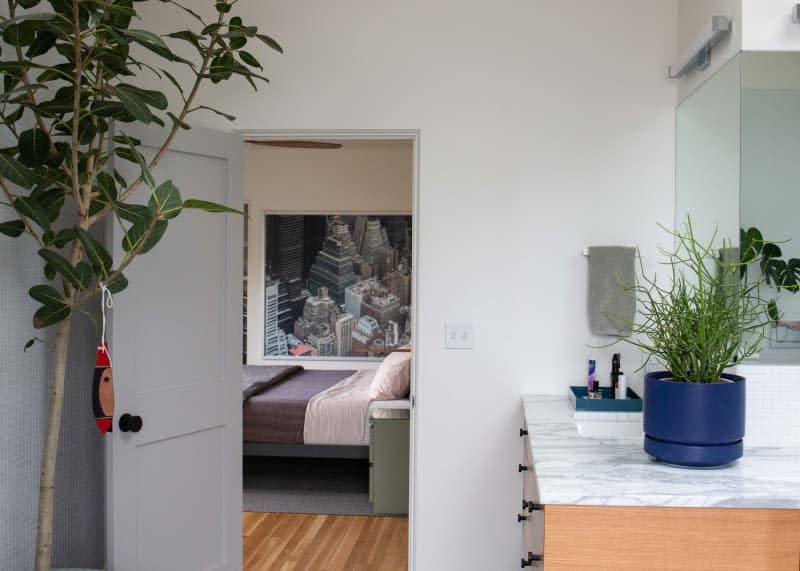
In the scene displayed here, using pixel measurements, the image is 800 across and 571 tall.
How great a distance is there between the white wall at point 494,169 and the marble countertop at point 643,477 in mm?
771

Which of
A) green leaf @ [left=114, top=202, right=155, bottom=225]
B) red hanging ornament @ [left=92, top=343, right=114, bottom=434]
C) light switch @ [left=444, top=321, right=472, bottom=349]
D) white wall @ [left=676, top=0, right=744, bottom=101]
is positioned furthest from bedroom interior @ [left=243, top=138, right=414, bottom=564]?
green leaf @ [left=114, top=202, right=155, bottom=225]

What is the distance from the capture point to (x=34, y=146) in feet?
6.81

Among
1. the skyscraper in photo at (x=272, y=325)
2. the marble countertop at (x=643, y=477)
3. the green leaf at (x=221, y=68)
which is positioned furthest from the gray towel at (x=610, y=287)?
the skyscraper in photo at (x=272, y=325)

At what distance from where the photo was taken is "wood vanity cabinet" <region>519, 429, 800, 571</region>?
1775 millimetres

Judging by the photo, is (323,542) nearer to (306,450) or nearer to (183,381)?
(306,450)

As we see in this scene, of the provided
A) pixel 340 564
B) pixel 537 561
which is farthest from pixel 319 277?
pixel 537 561

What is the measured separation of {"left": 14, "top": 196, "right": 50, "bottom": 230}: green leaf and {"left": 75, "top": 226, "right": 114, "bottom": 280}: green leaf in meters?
0.12

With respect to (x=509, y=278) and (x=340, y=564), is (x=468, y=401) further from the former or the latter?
(x=340, y=564)

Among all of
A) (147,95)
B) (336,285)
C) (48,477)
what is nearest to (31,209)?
(147,95)

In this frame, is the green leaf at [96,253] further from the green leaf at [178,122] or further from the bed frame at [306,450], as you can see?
the bed frame at [306,450]

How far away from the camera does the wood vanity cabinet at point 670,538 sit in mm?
1775

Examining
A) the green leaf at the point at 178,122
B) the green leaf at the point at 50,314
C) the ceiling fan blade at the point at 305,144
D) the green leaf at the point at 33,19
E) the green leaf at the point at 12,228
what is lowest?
the green leaf at the point at 50,314

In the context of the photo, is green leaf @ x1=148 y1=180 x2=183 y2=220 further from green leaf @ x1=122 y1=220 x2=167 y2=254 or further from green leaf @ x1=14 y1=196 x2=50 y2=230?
green leaf @ x1=14 y1=196 x2=50 y2=230

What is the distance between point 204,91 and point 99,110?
1142 mm
